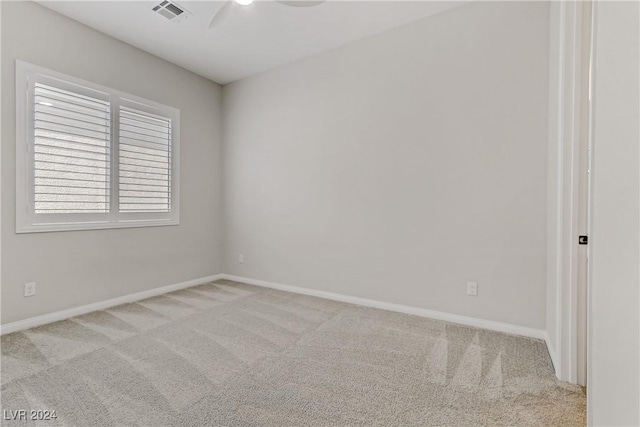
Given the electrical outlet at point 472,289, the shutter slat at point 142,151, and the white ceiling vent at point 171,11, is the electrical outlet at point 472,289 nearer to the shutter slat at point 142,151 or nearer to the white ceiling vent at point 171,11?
the white ceiling vent at point 171,11

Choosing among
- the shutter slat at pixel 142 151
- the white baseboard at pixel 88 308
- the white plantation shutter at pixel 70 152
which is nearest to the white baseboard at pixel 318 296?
the white baseboard at pixel 88 308

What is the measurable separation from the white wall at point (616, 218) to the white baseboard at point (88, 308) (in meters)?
3.82

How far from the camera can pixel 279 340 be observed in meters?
2.50

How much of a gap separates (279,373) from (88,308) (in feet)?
7.73

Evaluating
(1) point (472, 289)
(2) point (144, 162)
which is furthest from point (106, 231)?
(1) point (472, 289)

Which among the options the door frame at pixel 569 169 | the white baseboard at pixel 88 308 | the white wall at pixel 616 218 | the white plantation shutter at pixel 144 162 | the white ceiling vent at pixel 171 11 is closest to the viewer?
the white wall at pixel 616 218

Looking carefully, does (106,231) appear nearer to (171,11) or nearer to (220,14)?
(171,11)

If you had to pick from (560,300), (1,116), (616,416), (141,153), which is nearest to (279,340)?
(560,300)

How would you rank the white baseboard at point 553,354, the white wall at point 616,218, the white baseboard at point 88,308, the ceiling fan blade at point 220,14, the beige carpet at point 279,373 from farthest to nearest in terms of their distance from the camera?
the white baseboard at point 88,308 < the ceiling fan blade at point 220,14 < the white baseboard at point 553,354 < the beige carpet at point 279,373 < the white wall at point 616,218

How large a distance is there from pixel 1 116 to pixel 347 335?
11.2 ft

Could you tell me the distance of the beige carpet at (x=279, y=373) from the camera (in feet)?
5.27

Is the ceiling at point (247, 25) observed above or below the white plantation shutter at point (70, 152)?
above

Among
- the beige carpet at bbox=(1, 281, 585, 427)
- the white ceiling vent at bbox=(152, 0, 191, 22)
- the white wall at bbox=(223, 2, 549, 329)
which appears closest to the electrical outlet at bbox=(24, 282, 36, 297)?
the beige carpet at bbox=(1, 281, 585, 427)

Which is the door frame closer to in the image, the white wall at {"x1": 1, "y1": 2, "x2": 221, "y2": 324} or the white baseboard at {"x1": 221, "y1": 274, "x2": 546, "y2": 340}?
the white baseboard at {"x1": 221, "y1": 274, "x2": 546, "y2": 340}
